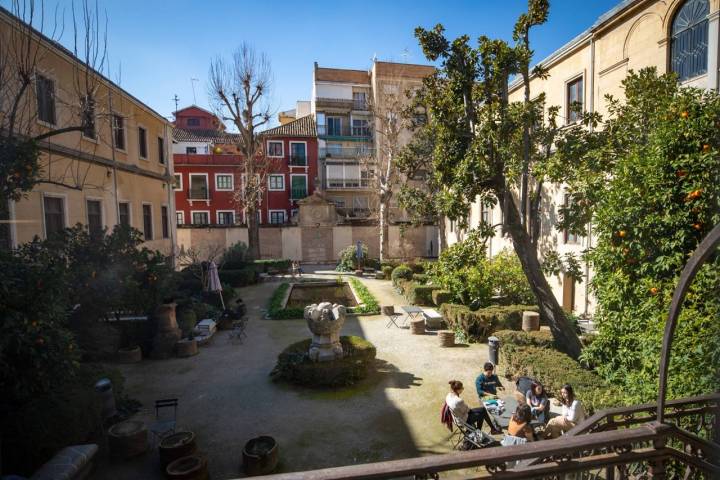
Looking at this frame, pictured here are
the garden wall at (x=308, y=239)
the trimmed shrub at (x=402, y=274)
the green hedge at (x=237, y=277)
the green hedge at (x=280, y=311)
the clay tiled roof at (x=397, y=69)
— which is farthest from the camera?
the clay tiled roof at (x=397, y=69)

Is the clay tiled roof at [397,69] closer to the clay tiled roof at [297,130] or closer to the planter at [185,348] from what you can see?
the clay tiled roof at [297,130]

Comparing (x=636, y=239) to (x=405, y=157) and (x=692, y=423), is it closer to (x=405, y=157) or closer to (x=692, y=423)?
(x=692, y=423)

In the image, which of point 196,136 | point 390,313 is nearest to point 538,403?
point 390,313

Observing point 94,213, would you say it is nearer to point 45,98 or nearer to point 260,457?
point 45,98

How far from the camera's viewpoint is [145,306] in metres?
9.70

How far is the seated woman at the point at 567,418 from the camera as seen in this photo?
5.96m

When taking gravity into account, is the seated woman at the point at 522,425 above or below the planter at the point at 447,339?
above

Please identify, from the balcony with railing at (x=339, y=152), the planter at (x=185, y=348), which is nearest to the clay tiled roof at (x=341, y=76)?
the balcony with railing at (x=339, y=152)

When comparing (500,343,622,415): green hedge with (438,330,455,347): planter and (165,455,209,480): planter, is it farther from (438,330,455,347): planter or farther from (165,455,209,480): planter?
(165,455,209,480): planter

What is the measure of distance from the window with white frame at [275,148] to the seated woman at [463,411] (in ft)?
104

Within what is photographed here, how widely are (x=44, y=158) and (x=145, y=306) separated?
552 cm

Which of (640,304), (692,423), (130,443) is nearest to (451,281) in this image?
(640,304)

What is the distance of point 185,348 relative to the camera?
10.8 m

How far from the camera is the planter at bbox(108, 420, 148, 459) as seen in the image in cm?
616
